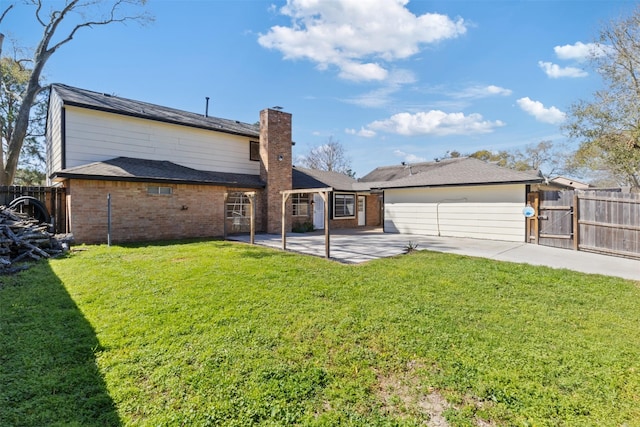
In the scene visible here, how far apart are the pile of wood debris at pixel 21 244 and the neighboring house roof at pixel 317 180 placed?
10.5 m

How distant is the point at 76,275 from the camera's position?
6.10 m

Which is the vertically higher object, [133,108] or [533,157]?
[533,157]

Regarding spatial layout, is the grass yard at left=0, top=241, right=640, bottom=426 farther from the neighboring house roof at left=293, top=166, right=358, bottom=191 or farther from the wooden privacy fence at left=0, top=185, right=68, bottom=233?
the neighboring house roof at left=293, top=166, right=358, bottom=191

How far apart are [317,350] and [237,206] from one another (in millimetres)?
11838

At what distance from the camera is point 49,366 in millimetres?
3057

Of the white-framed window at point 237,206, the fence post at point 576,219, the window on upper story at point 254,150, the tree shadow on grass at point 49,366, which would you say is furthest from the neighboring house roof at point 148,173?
the fence post at point 576,219

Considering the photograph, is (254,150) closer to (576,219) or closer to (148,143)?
(148,143)

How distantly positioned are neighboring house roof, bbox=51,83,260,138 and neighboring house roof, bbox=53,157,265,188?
190 cm

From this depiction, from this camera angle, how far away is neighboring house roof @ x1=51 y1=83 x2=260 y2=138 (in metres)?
11.8

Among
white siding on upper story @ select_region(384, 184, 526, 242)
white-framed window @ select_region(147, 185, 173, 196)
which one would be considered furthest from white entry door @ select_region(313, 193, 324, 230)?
white-framed window @ select_region(147, 185, 173, 196)

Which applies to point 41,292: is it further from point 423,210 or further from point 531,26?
point 531,26

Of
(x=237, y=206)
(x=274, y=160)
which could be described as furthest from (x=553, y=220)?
(x=237, y=206)

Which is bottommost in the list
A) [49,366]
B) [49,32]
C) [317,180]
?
[49,366]

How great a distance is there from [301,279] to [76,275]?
4440 mm
